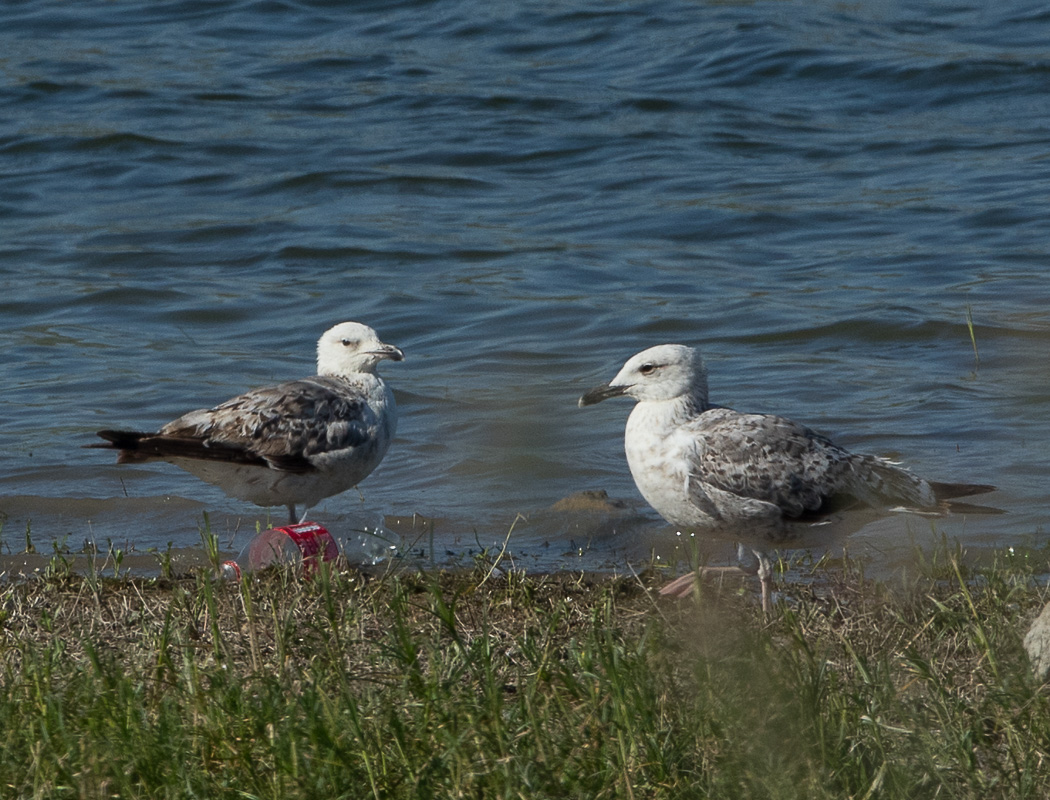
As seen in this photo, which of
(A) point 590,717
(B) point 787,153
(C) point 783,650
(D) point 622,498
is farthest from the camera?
(B) point 787,153

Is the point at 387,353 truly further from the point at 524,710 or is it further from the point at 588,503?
the point at 524,710

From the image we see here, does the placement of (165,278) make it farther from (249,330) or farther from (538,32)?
(538,32)

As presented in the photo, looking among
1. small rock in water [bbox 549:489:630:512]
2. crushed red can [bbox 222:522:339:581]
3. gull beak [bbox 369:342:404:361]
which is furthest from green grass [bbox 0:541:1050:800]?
gull beak [bbox 369:342:404:361]

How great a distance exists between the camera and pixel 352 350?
7.42 metres

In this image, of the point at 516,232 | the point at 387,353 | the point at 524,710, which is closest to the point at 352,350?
the point at 387,353

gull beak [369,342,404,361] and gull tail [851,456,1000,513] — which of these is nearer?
gull tail [851,456,1000,513]

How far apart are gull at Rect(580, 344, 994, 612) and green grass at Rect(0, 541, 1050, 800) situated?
1360 mm

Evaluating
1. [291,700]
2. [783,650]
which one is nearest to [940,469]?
[783,650]

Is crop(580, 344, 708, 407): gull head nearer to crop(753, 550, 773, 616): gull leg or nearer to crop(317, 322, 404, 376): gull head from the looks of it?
crop(753, 550, 773, 616): gull leg

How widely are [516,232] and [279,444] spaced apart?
21.7 ft

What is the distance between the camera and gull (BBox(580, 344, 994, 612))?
5922mm

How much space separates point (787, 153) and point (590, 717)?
11.8 metres

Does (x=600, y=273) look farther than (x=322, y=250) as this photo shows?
No

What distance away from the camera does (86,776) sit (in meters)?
3.31
